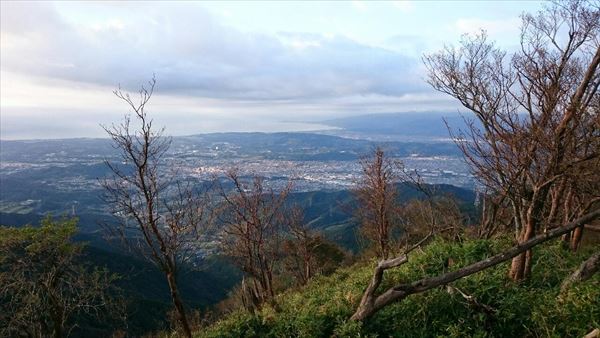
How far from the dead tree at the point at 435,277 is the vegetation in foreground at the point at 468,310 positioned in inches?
9.6

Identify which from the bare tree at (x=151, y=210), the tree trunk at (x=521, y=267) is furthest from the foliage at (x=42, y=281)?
the tree trunk at (x=521, y=267)

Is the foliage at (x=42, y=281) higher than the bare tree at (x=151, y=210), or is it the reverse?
the bare tree at (x=151, y=210)

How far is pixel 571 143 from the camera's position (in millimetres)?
6668

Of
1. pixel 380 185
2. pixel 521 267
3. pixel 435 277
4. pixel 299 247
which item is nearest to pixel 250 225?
pixel 380 185

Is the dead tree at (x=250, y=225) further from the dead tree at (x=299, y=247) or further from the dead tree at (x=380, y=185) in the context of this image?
the dead tree at (x=299, y=247)

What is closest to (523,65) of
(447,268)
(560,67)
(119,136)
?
(560,67)

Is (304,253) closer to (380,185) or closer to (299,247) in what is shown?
(299,247)

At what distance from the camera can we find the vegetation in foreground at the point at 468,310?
20.9 feet

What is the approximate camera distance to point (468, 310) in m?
7.08

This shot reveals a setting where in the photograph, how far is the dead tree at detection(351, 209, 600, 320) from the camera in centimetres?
652

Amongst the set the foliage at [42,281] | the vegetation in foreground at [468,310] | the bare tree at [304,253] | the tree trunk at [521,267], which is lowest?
the bare tree at [304,253]

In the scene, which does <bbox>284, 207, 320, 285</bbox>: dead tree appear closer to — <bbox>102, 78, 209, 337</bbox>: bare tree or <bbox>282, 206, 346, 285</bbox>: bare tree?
<bbox>282, 206, 346, 285</bbox>: bare tree

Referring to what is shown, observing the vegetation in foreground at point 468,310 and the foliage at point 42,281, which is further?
the foliage at point 42,281

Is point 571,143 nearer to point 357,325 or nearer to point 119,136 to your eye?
point 357,325
